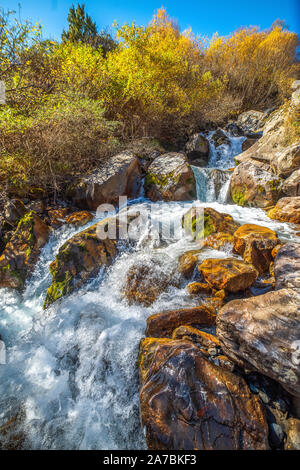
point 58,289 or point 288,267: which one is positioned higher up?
point 288,267

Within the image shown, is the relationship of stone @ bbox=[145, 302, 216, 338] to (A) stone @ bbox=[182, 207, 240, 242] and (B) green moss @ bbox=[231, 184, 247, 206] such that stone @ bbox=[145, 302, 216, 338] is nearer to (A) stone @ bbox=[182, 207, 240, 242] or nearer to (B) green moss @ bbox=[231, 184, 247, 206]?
(A) stone @ bbox=[182, 207, 240, 242]

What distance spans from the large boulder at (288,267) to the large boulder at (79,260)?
2.85 m

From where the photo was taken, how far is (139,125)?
865 centimetres

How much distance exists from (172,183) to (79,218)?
3.29 metres

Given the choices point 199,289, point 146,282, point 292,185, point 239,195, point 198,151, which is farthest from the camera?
point 198,151

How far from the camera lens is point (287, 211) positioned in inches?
195

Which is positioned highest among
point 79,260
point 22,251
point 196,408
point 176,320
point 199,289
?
point 22,251

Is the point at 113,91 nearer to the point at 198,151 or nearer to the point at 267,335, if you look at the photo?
the point at 198,151

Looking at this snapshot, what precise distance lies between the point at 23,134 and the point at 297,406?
7031 millimetres

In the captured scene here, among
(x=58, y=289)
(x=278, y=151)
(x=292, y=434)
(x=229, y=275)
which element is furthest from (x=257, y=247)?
(x=278, y=151)

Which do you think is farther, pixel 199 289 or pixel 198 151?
pixel 198 151

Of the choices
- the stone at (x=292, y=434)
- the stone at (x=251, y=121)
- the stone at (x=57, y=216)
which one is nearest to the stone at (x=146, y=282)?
the stone at (x=292, y=434)

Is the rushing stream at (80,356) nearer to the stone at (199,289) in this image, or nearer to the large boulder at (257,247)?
the stone at (199,289)

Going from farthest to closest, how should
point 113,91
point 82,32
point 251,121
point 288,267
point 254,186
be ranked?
point 82,32
point 251,121
point 113,91
point 254,186
point 288,267
